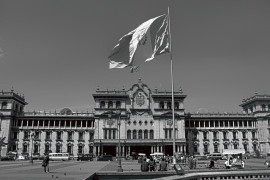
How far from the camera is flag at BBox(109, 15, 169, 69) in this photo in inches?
835

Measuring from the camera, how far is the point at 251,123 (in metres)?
88.2

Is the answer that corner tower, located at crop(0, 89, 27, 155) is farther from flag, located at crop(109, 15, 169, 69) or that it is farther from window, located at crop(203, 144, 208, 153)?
flag, located at crop(109, 15, 169, 69)

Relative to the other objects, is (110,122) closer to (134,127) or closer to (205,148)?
(134,127)

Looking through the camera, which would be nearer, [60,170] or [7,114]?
[60,170]

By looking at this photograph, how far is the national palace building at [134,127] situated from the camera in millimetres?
80875

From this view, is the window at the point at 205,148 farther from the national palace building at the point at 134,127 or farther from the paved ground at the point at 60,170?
the paved ground at the point at 60,170

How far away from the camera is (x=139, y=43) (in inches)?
838

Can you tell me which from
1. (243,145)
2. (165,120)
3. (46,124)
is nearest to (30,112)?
(46,124)

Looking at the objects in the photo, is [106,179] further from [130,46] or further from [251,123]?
[251,123]

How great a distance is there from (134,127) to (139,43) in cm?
6218

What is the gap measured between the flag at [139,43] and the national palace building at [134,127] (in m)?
58.5

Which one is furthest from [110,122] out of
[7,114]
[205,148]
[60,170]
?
[60,170]

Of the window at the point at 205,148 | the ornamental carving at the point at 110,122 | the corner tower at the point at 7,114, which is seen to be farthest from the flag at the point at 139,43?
the corner tower at the point at 7,114

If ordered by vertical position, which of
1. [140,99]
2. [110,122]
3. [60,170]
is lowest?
[60,170]
